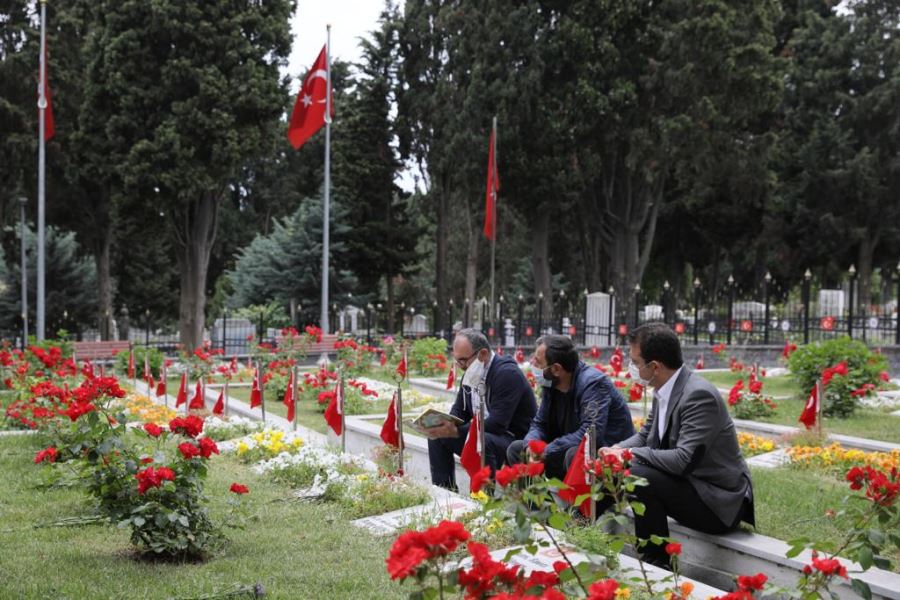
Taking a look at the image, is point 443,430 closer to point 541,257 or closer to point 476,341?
point 476,341

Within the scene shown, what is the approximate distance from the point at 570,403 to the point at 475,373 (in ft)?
3.16

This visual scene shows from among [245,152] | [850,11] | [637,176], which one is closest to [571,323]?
[637,176]

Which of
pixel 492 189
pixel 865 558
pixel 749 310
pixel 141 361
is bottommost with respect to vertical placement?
pixel 141 361

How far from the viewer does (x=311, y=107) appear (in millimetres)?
21219

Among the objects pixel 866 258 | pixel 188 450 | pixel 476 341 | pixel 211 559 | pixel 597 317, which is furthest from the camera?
pixel 866 258

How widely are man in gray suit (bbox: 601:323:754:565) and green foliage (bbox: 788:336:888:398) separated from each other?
7.81 metres

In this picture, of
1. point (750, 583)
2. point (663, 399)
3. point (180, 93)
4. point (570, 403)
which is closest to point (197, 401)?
point (570, 403)

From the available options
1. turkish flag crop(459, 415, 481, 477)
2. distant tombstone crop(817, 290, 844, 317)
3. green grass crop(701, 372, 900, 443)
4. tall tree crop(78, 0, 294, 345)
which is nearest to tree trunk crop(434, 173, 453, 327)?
tall tree crop(78, 0, 294, 345)

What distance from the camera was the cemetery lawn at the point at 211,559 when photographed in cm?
438

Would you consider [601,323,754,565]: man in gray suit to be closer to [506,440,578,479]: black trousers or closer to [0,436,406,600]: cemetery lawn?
[506,440,578,479]: black trousers

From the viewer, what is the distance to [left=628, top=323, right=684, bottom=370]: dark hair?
4875 mm

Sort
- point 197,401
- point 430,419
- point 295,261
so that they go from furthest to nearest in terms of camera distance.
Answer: point 295,261, point 197,401, point 430,419

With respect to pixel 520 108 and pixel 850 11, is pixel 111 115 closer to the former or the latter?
pixel 520 108

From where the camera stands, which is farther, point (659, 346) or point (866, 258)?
point (866, 258)
